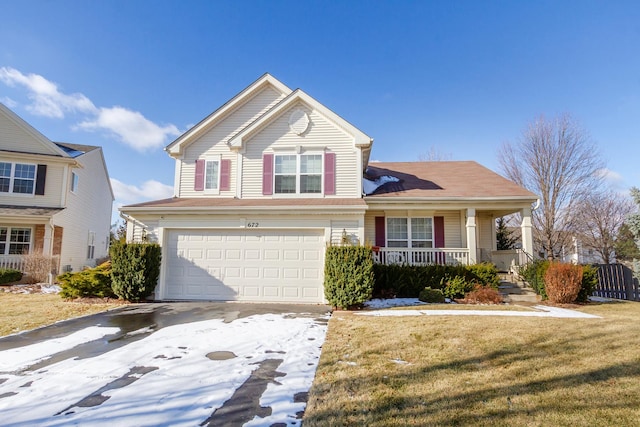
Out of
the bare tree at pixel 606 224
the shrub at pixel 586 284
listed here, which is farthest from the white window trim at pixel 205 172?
the bare tree at pixel 606 224

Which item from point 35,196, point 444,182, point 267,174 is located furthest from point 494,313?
point 35,196

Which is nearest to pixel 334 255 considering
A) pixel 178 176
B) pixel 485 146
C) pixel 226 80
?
pixel 178 176

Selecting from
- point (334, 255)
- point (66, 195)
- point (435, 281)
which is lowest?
point (435, 281)

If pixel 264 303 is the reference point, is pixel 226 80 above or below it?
above

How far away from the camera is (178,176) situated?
43.2 ft

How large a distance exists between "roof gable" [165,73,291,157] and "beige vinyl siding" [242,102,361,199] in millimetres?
1841

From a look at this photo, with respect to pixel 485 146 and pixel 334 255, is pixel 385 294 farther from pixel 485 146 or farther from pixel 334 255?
pixel 485 146

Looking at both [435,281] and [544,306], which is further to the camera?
[435,281]

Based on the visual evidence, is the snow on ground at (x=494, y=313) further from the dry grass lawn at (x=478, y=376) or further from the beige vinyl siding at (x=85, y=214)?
the beige vinyl siding at (x=85, y=214)

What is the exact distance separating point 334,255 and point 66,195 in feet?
52.0

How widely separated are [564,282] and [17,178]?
2379 cm

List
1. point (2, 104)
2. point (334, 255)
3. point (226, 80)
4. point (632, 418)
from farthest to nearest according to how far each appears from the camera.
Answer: point (2, 104) < point (226, 80) < point (334, 255) < point (632, 418)

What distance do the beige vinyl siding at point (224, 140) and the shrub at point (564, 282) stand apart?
11.4 meters

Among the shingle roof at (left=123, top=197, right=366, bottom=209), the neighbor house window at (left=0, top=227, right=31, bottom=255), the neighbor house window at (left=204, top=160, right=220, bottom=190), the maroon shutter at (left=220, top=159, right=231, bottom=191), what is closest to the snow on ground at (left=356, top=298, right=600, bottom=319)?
the shingle roof at (left=123, top=197, right=366, bottom=209)
